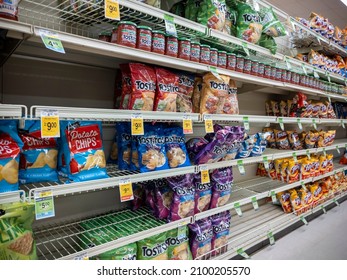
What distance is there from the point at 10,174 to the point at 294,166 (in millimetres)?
2631

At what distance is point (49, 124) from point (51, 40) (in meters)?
0.33

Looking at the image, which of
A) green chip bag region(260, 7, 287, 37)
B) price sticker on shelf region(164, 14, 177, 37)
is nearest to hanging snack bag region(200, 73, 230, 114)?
price sticker on shelf region(164, 14, 177, 37)

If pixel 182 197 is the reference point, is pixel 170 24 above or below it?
above

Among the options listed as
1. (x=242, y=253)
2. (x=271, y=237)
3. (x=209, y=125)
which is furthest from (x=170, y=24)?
(x=271, y=237)

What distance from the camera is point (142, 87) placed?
139cm

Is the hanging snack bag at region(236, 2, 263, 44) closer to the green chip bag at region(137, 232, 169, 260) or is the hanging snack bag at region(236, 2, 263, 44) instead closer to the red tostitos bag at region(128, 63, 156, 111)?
the red tostitos bag at region(128, 63, 156, 111)

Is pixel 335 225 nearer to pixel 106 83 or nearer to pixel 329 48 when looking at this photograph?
pixel 329 48

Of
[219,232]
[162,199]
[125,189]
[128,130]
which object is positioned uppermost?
[128,130]

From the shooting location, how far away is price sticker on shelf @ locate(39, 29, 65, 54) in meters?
0.95

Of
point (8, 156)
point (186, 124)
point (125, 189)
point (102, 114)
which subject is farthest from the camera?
point (186, 124)

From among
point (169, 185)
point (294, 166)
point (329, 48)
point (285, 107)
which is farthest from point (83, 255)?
point (329, 48)

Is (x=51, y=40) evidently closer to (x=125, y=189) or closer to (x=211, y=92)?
(x=125, y=189)

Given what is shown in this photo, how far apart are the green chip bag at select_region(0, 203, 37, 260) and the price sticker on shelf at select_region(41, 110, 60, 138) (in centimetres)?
27

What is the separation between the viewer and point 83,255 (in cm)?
120
